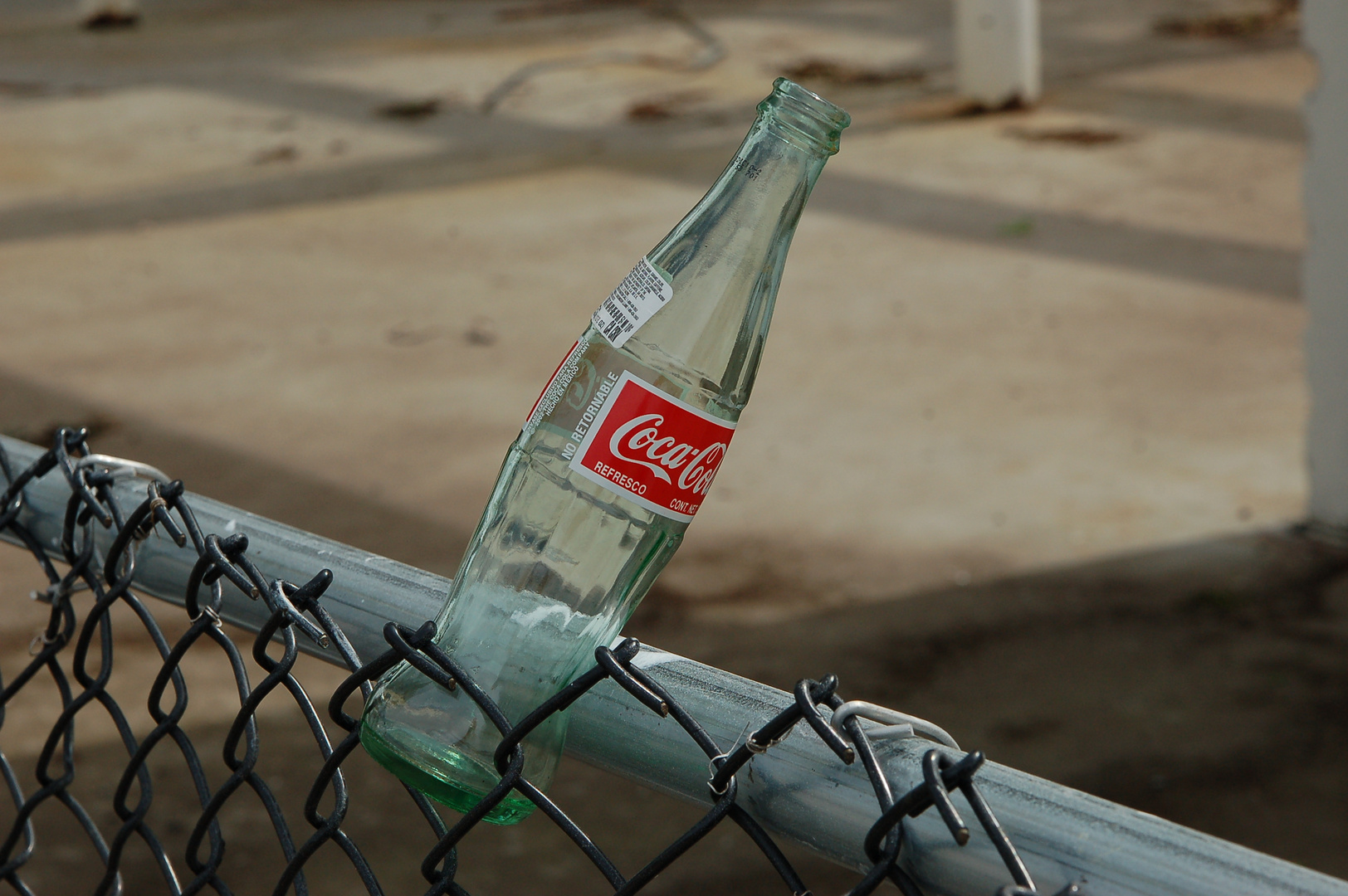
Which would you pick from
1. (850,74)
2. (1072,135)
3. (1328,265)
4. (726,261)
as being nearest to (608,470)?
(726,261)

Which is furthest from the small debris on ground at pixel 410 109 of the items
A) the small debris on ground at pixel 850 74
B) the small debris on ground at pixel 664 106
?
the small debris on ground at pixel 850 74

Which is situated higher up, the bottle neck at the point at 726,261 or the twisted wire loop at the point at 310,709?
the bottle neck at the point at 726,261

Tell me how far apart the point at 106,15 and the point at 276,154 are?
4.01 m

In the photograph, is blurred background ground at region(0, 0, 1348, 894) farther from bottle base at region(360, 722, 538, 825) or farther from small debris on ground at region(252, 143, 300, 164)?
bottle base at region(360, 722, 538, 825)

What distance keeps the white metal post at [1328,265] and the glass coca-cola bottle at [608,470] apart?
255cm

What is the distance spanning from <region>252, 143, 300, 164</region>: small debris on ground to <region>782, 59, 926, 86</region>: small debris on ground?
2708 mm

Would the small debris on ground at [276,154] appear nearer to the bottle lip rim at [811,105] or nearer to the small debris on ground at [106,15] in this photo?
the small debris on ground at [106,15]

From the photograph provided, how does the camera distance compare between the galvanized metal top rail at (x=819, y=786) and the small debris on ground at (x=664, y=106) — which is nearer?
the galvanized metal top rail at (x=819, y=786)

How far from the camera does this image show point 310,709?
0.87 meters

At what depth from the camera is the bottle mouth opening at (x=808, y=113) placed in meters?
0.79

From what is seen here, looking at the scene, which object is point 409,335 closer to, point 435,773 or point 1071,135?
point 1071,135

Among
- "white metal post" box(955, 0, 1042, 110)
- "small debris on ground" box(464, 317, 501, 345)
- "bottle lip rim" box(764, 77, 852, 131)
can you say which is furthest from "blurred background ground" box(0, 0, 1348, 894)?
"bottle lip rim" box(764, 77, 852, 131)

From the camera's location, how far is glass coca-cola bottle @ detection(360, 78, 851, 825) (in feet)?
2.62

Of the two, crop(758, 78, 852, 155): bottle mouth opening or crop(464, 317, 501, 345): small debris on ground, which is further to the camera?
crop(464, 317, 501, 345): small debris on ground
